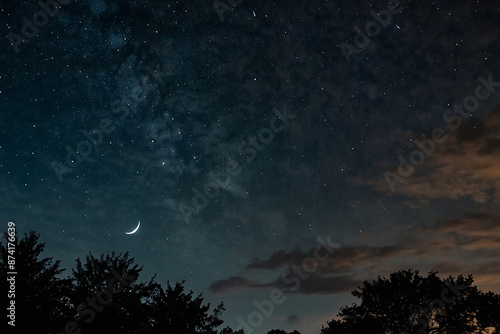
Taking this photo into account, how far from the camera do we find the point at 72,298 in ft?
48.6

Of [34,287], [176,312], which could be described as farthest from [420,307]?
[34,287]

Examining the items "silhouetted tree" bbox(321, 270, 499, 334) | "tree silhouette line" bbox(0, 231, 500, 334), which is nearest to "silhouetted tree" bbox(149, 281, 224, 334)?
"tree silhouette line" bbox(0, 231, 500, 334)

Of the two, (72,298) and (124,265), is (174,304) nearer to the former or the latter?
(124,265)

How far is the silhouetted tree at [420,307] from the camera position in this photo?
83.4 feet

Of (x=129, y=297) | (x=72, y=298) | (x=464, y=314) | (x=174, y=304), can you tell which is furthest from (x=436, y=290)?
(x=72, y=298)

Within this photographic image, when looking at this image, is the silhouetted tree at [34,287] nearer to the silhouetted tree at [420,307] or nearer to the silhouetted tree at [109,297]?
the silhouetted tree at [109,297]

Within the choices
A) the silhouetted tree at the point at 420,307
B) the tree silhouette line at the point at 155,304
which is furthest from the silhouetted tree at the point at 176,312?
the silhouetted tree at the point at 420,307

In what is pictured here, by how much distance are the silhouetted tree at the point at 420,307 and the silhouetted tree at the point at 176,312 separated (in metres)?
17.2

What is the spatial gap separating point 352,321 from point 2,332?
28088 millimetres

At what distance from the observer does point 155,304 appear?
57.1ft

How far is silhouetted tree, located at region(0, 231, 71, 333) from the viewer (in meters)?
10.9

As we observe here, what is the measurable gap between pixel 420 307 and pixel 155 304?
23.2 metres

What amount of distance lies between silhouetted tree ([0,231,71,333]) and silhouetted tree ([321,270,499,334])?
2450 centimetres

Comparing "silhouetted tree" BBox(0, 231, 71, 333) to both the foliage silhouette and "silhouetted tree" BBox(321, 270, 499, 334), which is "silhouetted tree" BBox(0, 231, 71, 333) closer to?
the foliage silhouette
